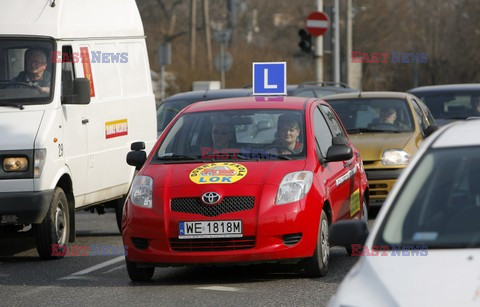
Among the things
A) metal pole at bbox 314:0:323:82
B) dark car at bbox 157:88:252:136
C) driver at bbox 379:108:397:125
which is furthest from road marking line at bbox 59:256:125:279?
metal pole at bbox 314:0:323:82

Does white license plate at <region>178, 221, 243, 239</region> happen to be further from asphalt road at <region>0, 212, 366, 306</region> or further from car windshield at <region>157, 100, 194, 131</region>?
car windshield at <region>157, 100, 194, 131</region>

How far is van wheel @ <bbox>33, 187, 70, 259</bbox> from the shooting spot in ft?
42.4

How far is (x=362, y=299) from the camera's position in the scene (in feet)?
18.2

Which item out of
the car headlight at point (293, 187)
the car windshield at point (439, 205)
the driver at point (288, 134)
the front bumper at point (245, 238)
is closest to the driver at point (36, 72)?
the driver at point (288, 134)

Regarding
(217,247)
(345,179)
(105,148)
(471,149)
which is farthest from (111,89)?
(471,149)

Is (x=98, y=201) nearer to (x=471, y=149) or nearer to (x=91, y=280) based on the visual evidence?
(x=91, y=280)

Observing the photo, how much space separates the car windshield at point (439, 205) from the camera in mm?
6223

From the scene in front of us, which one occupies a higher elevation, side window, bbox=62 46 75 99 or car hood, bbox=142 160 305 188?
side window, bbox=62 46 75 99

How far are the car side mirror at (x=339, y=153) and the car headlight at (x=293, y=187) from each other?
479 mm

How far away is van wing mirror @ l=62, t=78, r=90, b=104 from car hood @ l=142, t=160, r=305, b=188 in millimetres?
2084

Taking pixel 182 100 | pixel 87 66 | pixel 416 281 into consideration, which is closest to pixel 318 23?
pixel 182 100

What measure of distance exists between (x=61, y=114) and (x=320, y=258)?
11.6 ft

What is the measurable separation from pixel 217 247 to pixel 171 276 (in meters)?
1.15

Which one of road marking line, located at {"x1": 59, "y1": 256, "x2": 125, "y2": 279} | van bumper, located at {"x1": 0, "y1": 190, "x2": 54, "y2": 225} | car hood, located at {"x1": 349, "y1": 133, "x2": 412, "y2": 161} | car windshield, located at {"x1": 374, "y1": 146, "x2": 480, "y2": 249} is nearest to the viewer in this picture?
car windshield, located at {"x1": 374, "y1": 146, "x2": 480, "y2": 249}
